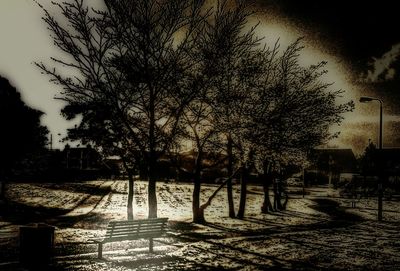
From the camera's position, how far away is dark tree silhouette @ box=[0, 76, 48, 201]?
94.6 ft

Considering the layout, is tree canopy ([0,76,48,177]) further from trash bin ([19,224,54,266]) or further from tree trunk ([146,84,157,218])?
trash bin ([19,224,54,266])

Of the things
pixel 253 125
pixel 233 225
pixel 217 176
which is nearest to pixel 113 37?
pixel 253 125

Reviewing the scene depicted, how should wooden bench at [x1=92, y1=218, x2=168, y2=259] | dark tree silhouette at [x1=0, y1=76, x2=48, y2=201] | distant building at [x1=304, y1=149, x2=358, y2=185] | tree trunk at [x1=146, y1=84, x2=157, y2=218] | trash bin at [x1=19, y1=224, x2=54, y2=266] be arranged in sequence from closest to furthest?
trash bin at [x1=19, y1=224, x2=54, y2=266] → wooden bench at [x1=92, y1=218, x2=168, y2=259] → tree trunk at [x1=146, y1=84, x2=157, y2=218] → dark tree silhouette at [x1=0, y1=76, x2=48, y2=201] → distant building at [x1=304, y1=149, x2=358, y2=185]

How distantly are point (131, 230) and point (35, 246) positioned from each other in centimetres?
259

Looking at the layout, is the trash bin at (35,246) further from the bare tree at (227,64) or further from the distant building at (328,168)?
the distant building at (328,168)

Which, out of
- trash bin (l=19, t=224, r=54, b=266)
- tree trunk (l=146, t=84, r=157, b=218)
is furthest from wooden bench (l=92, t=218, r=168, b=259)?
tree trunk (l=146, t=84, r=157, b=218)

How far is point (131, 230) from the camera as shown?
11469mm

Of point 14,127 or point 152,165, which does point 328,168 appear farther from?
point 152,165

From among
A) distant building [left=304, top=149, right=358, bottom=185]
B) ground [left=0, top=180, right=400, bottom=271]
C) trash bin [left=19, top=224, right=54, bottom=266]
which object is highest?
distant building [left=304, top=149, right=358, bottom=185]

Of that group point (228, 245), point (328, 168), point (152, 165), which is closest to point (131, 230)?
point (228, 245)

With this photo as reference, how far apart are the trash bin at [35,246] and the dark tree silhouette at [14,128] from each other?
2001 centimetres

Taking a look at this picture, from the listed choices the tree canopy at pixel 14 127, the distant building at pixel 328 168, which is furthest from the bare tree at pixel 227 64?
the distant building at pixel 328 168

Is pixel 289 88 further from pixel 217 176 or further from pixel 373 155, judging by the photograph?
pixel 373 155

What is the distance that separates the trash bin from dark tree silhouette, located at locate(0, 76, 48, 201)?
65.6ft
